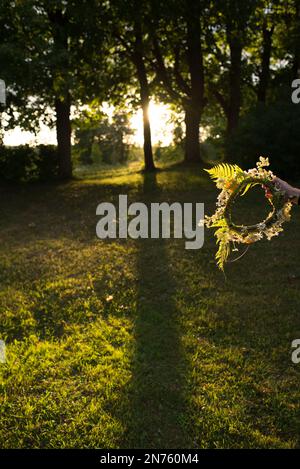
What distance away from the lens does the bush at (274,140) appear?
15883mm

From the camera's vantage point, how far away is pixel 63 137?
885 inches

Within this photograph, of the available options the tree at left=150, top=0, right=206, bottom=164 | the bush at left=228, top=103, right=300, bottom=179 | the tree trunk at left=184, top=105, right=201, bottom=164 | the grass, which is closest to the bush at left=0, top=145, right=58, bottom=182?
the tree trunk at left=184, top=105, right=201, bottom=164

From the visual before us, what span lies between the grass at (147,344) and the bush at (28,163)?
32.3 feet

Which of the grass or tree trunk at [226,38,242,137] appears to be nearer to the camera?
the grass

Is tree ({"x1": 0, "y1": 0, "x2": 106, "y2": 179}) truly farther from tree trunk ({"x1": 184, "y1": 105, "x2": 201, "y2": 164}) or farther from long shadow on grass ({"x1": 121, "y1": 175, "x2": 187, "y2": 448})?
long shadow on grass ({"x1": 121, "y1": 175, "x2": 187, "y2": 448})

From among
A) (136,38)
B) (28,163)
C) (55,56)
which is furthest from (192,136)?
(55,56)

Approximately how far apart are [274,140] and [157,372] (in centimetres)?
1226

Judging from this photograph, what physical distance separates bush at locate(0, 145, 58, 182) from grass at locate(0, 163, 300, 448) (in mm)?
9831

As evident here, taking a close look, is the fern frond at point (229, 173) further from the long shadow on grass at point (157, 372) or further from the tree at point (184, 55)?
the tree at point (184, 55)

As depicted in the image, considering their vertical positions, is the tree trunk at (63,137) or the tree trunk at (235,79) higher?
the tree trunk at (235,79)

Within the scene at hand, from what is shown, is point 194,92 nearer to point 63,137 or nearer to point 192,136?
point 192,136

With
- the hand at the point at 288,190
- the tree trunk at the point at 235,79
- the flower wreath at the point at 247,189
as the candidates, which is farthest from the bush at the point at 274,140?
the hand at the point at 288,190

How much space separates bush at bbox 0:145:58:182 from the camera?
21.1 metres
